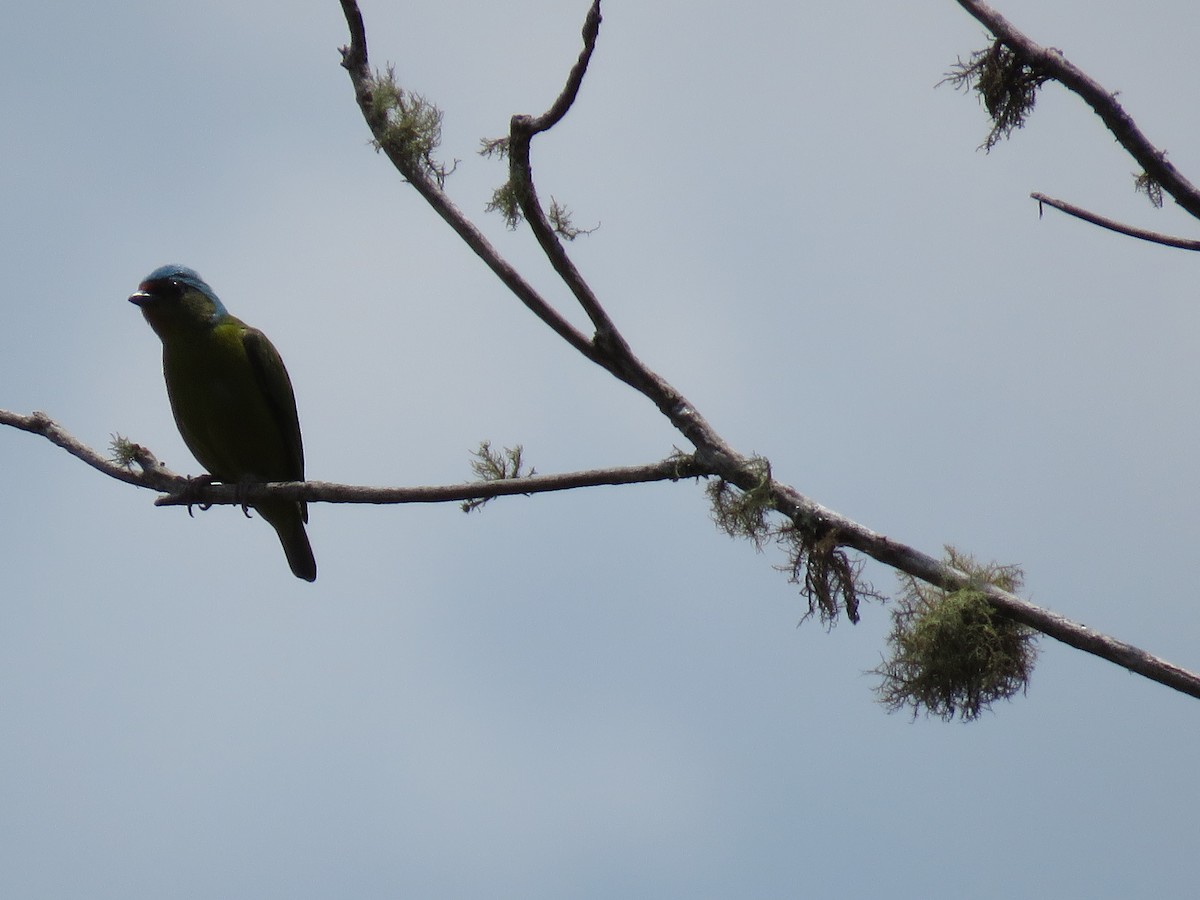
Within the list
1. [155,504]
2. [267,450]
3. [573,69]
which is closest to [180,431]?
[267,450]

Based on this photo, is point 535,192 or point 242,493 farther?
point 242,493

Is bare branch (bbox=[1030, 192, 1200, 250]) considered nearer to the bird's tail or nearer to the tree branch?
the tree branch

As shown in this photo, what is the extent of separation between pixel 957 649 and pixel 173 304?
3.70 meters

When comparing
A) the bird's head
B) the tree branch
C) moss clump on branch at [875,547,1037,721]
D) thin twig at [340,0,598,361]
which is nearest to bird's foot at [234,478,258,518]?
the tree branch

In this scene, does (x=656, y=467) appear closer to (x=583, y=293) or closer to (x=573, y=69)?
(x=583, y=293)

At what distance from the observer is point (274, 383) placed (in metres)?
5.51

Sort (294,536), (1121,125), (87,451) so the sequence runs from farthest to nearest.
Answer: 1. (294,536)
2. (87,451)
3. (1121,125)

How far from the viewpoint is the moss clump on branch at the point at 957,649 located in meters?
3.31

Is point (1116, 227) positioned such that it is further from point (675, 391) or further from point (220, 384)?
point (220, 384)

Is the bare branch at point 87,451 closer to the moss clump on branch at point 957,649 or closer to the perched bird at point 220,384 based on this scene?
the perched bird at point 220,384

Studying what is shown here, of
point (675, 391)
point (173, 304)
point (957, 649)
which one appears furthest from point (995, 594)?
point (173, 304)

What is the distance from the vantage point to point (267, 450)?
5.46m

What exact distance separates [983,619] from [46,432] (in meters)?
3.30

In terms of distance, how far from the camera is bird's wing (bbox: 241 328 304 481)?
549 centimetres
